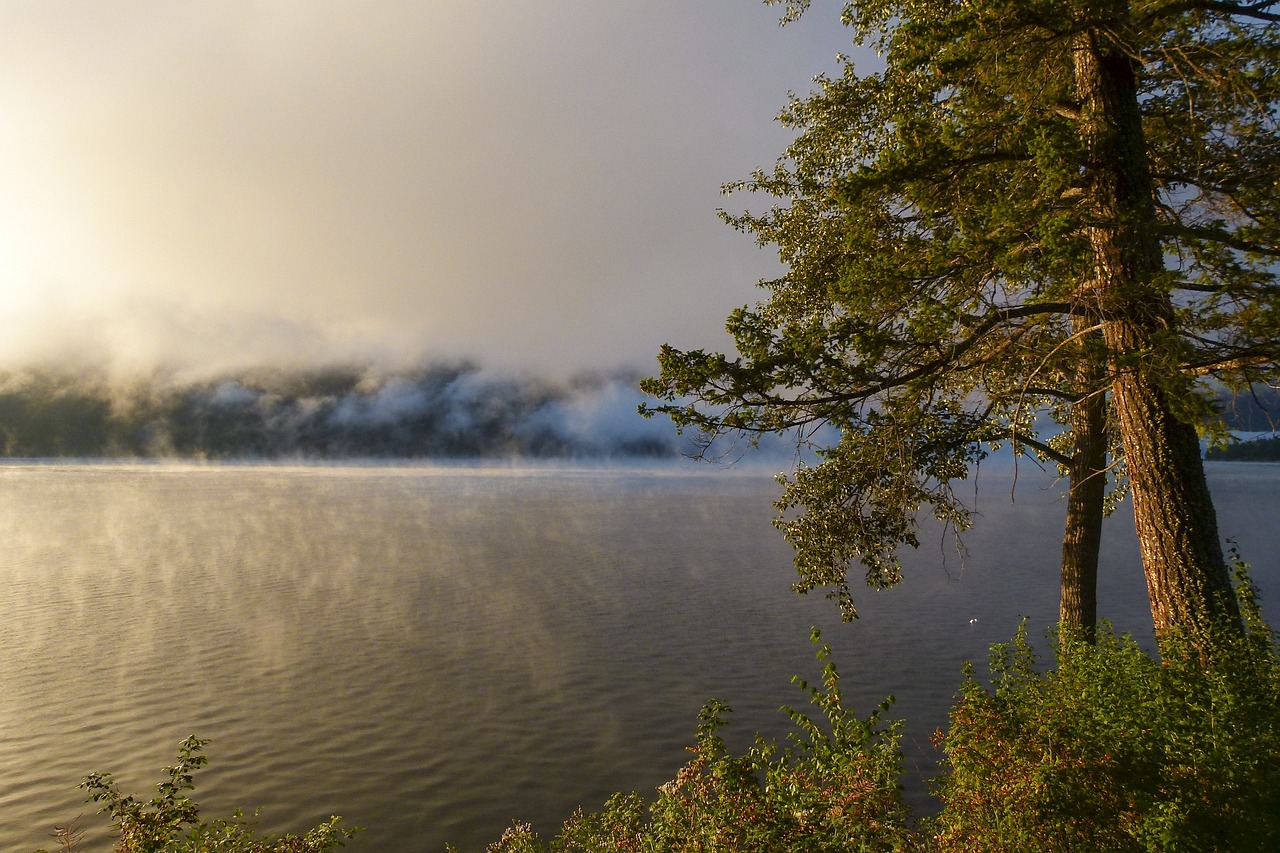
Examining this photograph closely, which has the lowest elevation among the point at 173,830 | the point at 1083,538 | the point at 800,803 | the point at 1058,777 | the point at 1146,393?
the point at 173,830

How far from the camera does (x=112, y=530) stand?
81500mm

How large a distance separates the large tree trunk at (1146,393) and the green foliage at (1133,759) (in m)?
1.24

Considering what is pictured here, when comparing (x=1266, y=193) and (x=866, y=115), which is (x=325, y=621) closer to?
(x=866, y=115)

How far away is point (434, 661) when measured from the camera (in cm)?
2891

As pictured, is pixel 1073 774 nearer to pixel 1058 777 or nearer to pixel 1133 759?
pixel 1058 777

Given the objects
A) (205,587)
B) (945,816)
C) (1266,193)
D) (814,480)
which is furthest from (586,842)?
(205,587)

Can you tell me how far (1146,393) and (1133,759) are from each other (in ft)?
17.6

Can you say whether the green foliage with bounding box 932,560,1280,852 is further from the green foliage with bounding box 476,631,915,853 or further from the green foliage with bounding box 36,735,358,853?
the green foliage with bounding box 36,735,358,853

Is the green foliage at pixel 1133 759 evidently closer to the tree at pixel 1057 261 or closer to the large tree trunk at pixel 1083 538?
the tree at pixel 1057 261

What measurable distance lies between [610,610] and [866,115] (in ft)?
99.8

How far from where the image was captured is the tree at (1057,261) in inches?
364

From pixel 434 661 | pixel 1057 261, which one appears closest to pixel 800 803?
pixel 1057 261

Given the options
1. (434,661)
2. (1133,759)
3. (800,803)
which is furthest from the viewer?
(434,661)

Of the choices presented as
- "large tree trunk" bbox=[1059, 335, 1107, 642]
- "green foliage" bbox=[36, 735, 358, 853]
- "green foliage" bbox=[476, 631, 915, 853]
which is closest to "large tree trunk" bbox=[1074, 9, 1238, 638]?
"large tree trunk" bbox=[1059, 335, 1107, 642]
